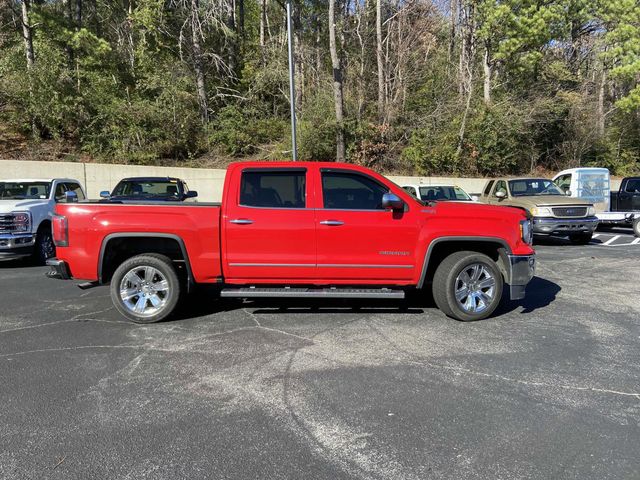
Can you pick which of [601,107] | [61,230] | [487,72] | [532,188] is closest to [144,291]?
[61,230]

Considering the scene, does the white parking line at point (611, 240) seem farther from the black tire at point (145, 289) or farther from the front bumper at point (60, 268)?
the front bumper at point (60, 268)

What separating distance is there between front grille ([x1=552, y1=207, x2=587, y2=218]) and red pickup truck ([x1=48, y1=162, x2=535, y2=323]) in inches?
277

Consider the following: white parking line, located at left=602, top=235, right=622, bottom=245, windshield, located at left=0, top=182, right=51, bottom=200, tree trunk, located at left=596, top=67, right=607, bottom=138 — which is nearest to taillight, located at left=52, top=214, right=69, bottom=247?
windshield, located at left=0, top=182, right=51, bottom=200

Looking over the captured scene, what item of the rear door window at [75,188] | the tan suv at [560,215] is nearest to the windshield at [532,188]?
the tan suv at [560,215]

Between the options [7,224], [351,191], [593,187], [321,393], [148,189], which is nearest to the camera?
[321,393]

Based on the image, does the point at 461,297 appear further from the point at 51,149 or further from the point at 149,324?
the point at 51,149

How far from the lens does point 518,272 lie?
18.0 feet

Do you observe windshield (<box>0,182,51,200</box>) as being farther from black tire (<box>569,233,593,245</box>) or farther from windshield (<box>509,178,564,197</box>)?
black tire (<box>569,233,593,245</box>)

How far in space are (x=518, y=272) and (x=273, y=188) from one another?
3.18 metres

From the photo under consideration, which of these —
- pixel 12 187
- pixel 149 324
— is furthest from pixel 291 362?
pixel 12 187

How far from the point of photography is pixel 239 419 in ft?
10.8

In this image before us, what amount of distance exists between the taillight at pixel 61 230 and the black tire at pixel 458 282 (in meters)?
4.53

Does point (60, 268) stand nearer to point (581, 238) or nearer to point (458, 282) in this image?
point (458, 282)

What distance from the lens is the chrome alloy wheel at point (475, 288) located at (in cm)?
549
